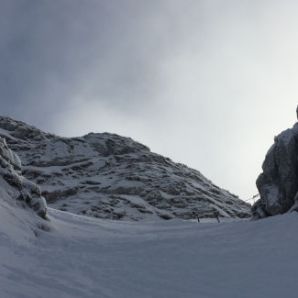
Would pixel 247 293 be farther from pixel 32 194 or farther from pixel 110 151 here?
pixel 110 151

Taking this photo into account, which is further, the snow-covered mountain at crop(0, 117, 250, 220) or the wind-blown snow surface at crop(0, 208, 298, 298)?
the snow-covered mountain at crop(0, 117, 250, 220)

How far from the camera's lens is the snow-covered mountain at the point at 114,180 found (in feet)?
327

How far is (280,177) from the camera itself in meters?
36.7

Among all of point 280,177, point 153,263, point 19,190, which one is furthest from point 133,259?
point 280,177

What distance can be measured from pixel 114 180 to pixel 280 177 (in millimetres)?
81362

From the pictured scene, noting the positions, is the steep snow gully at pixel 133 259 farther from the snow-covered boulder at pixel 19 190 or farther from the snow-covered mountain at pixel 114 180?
the snow-covered mountain at pixel 114 180

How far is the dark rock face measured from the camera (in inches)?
1403

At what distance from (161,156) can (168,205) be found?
137ft

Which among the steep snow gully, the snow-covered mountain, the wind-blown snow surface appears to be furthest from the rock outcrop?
the snow-covered mountain

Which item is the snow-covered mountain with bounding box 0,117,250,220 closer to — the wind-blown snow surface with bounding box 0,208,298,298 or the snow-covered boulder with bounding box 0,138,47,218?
the snow-covered boulder with bounding box 0,138,47,218

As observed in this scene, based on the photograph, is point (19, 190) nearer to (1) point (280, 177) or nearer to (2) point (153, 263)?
(2) point (153, 263)

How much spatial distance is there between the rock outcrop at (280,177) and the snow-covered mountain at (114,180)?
5464 centimetres

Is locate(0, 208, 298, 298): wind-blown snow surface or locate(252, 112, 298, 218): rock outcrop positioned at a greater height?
locate(252, 112, 298, 218): rock outcrop

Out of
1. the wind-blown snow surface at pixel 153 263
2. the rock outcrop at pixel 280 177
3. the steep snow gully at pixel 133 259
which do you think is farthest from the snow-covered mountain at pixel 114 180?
the wind-blown snow surface at pixel 153 263
